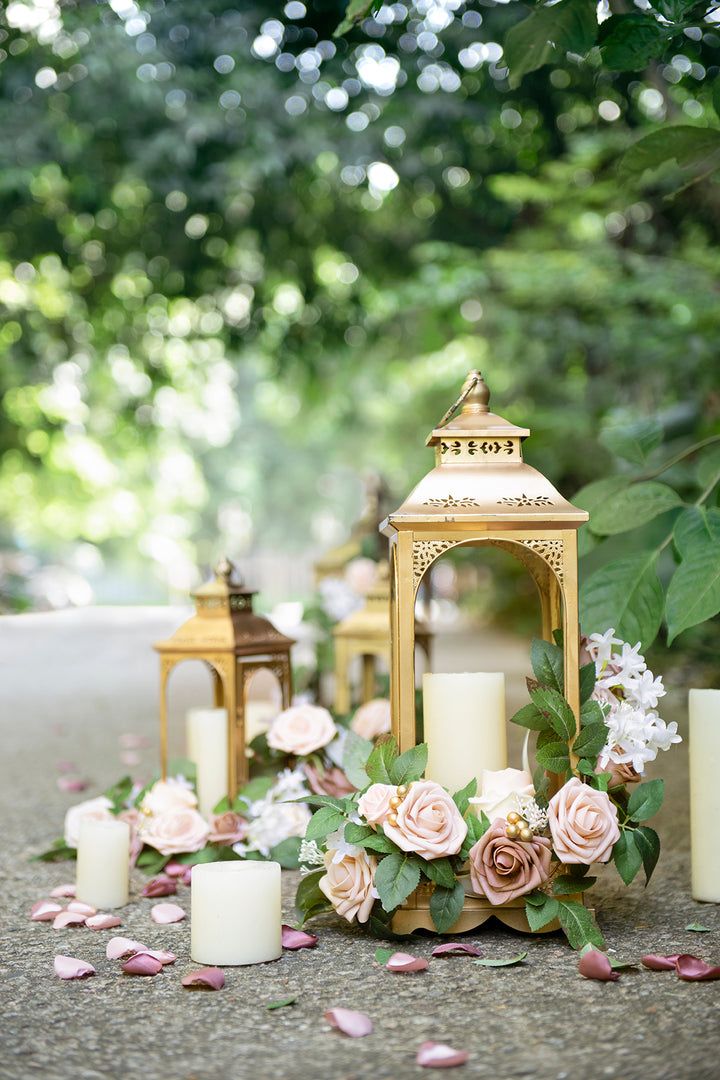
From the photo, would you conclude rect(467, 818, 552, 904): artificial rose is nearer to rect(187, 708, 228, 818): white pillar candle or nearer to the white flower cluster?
the white flower cluster

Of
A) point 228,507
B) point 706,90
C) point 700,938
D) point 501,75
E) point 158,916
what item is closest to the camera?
point 700,938

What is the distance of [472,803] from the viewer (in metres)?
2.07

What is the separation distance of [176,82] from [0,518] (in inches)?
607

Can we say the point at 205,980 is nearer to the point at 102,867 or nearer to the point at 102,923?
the point at 102,923


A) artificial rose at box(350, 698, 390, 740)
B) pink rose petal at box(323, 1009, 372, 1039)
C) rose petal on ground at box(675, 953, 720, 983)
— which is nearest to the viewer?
pink rose petal at box(323, 1009, 372, 1039)

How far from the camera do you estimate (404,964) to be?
70.6 inches

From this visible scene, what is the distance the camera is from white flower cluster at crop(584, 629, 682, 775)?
2.00 meters

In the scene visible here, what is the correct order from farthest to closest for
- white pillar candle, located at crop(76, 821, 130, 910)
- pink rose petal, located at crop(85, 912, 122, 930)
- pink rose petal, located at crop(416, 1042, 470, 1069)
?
white pillar candle, located at crop(76, 821, 130, 910) → pink rose petal, located at crop(85, 912, 122, 930) → pink rose petal, located at crop(416, 1042, 470, 1069)

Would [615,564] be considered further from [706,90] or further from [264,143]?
[264,143]

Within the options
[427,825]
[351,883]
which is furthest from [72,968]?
[427,825]

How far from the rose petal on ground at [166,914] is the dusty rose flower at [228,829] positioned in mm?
284

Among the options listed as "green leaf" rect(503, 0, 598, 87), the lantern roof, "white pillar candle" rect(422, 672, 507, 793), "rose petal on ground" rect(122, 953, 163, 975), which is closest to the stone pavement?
"rose petal on ground" rect(122, 953, 163, 975)

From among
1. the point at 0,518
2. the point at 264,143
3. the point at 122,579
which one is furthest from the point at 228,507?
the point at 264,143

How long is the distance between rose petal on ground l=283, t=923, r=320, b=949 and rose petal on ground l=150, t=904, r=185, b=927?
0.99ft
